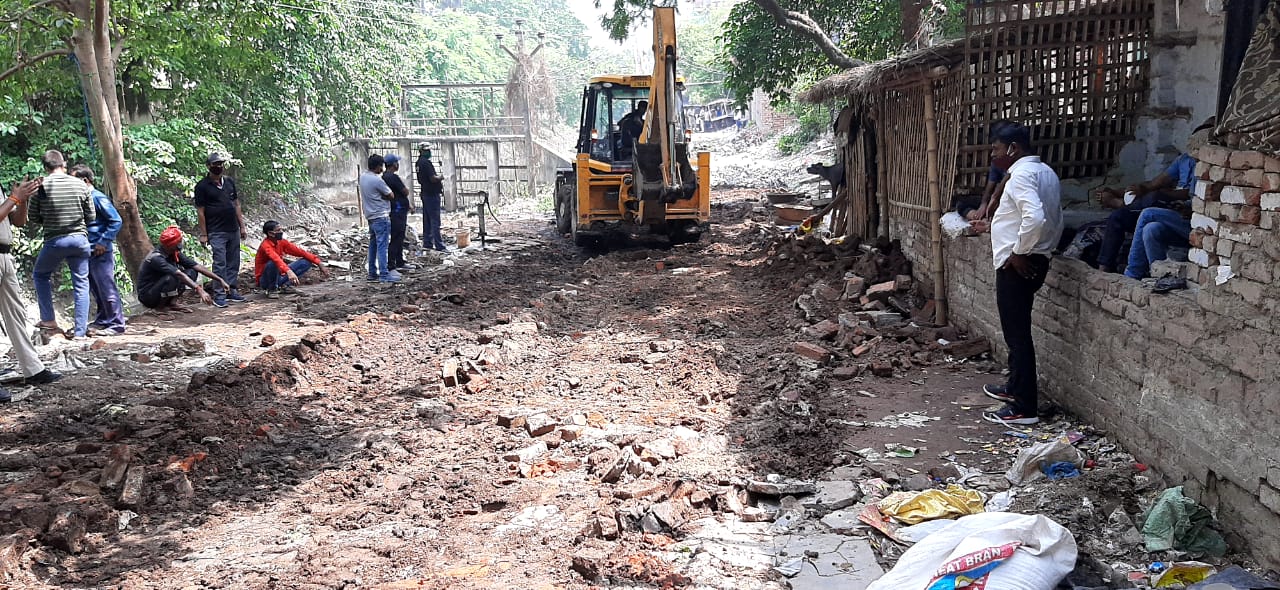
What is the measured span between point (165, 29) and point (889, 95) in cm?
890

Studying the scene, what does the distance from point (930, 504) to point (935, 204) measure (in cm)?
413

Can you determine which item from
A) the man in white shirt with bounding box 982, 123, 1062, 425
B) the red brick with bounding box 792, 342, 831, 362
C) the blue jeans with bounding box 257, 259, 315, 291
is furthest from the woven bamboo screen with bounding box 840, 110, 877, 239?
the blue jeans with bounding box 257, 259, 315, 291

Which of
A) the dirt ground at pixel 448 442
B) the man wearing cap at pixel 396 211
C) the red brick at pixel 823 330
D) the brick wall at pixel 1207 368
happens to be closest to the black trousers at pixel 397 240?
the man wearing cap at pixel 396 211

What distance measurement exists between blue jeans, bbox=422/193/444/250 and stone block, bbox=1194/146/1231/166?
481 inches

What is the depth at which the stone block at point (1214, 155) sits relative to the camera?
4137 mm

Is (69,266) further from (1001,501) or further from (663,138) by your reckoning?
(1001,501)

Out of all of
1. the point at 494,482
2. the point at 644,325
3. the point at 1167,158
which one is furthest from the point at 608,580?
the point at 1167,158

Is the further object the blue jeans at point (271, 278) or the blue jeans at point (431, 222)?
the blue jeans at point (431, 222)

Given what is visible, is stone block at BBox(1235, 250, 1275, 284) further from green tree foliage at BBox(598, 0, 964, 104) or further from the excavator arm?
green tree foliage at BBox(598, 0, 964, 104)

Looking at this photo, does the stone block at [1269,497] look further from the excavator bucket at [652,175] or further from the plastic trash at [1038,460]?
the excavator bucket at [652,175]

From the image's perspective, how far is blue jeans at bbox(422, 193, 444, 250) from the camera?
48.9ft

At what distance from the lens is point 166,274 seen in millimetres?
9883

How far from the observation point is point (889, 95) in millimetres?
10305

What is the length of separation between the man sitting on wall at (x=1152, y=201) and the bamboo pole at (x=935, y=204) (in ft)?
6.33
